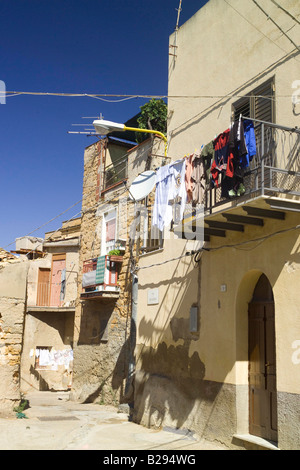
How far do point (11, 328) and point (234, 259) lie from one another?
6.05m

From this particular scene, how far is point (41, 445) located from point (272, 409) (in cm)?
428

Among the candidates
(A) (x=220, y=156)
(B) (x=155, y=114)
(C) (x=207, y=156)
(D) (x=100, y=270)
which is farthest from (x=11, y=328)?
(B) (x=155, y=114)

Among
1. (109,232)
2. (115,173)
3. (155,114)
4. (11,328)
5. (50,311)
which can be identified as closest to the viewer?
(11,328)

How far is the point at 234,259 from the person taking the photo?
29.8ft

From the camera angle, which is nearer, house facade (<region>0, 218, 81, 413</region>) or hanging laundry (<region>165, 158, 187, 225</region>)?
hanging laundry (<region>165, 158, 187, 225</region>)

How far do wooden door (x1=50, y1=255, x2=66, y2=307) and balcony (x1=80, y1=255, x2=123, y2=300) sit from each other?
1028 centimetres

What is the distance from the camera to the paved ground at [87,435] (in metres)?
8.87

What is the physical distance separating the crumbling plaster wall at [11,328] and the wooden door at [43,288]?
14.5 metres

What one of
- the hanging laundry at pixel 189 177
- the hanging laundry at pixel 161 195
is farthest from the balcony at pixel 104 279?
the hanging laundry at pixel 189 177

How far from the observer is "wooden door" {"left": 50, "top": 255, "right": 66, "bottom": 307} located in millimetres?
26377

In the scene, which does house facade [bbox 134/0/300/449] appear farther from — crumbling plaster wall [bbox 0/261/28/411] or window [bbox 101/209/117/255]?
window [bbox 101/209/117/255]

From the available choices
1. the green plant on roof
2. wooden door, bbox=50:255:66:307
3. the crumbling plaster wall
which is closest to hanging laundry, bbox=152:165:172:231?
the crumbling plaster wall

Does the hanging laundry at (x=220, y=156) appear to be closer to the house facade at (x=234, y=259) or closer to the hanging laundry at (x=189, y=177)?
the house facade at (x=234, y=259)

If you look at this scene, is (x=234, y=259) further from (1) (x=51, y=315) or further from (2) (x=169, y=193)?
(1) (x=51, y=315)
